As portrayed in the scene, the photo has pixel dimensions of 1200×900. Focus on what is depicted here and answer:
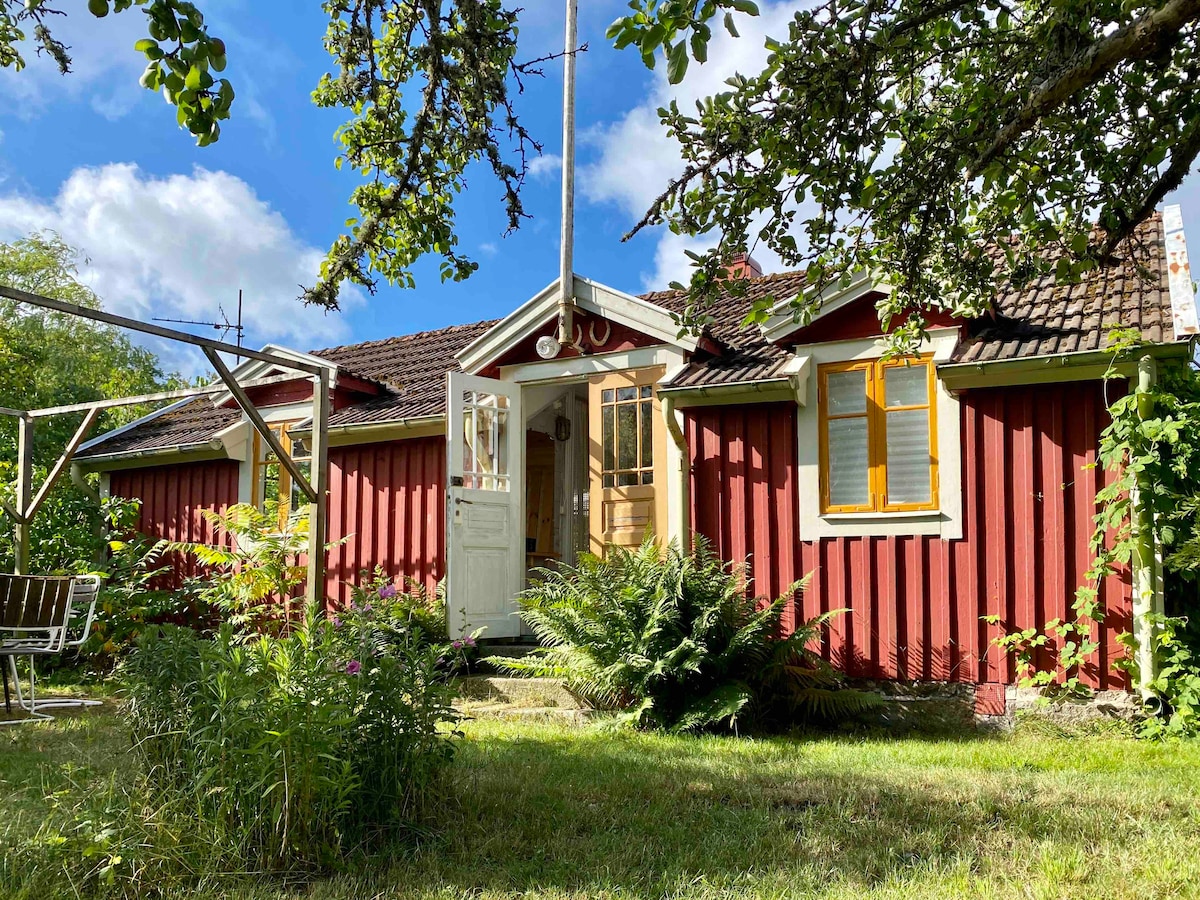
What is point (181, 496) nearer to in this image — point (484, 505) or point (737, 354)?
point (484, 505)

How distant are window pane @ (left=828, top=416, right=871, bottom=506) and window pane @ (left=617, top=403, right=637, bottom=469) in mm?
2038

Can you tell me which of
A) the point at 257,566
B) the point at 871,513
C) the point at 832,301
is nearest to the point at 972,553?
the point at 871,513

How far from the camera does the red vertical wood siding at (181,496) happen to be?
12.6 metres

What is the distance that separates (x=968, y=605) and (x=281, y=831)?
18.4ft

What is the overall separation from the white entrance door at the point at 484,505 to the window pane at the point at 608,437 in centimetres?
99

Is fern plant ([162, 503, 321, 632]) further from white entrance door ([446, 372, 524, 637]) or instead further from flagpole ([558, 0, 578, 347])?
flagpole ([558, 0, 578, 347])

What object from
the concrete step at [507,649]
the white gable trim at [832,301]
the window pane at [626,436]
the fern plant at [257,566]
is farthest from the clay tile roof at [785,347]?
the concrete step at [507,649]

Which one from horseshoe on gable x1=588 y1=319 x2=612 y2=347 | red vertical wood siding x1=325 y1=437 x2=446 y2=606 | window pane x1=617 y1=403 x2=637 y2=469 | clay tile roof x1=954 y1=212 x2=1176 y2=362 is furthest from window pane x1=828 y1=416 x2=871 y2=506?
red vertical wood siding x1=325 y1=437 x2=446 y2=606

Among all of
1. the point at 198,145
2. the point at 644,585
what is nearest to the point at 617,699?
the point at 644,585

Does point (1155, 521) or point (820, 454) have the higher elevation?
point (820, 454)

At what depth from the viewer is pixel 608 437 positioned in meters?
9.70

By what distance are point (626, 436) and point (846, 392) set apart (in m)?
2.25

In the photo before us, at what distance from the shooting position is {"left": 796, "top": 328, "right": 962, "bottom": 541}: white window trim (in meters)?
7.72

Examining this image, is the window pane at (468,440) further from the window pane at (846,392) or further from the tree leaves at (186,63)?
the tree leaves at (186,63)
